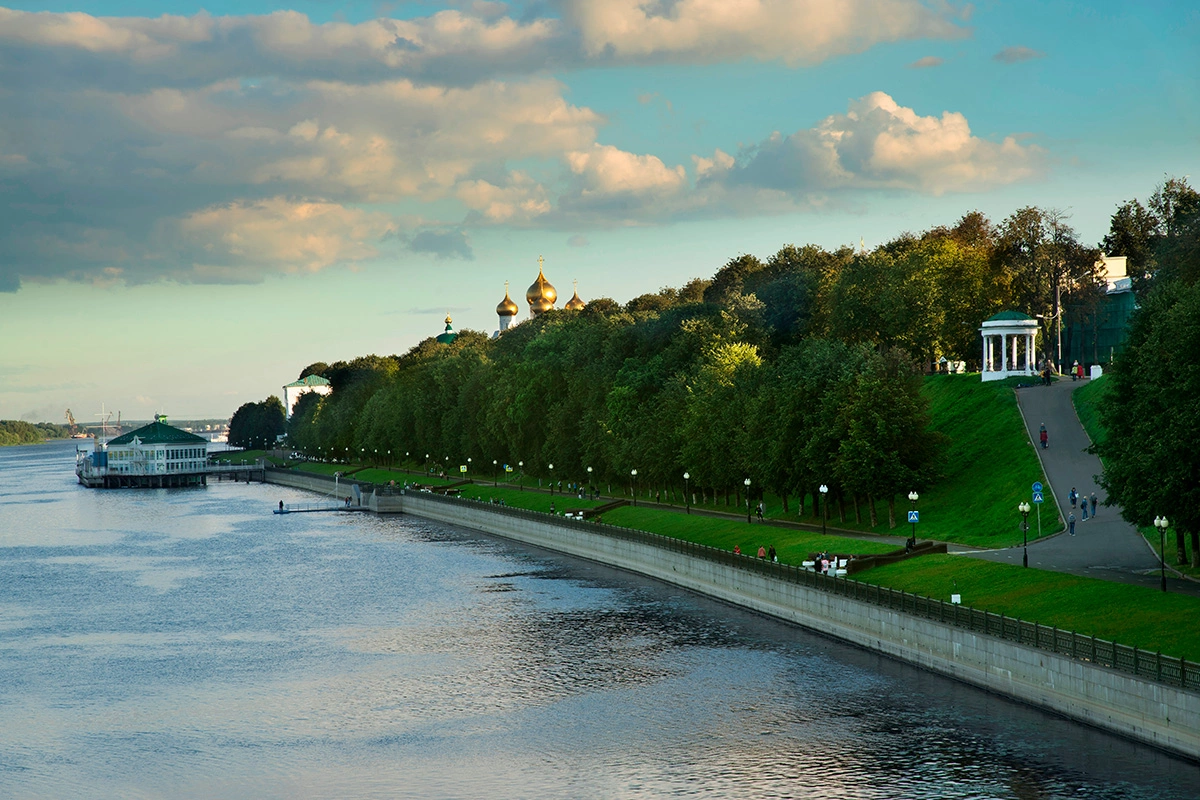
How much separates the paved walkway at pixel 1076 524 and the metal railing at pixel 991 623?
7427 millimetres

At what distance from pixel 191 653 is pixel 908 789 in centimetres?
3741

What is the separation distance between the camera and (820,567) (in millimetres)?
64312

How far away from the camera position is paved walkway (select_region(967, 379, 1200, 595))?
5434 centimetres

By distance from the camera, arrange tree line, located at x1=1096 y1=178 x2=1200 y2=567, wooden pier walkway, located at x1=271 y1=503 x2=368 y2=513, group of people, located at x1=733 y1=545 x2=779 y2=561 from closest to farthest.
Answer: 1. tree line, located at x1=1096 y1=178 x2=1200 y2=567
2. group of people, located at x1=733 y1=545 x2=779 y2=561
3. wooden pier walkway, located at x1=271 y1=503 x2=368 y2=513

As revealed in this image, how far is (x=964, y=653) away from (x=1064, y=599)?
488 cm

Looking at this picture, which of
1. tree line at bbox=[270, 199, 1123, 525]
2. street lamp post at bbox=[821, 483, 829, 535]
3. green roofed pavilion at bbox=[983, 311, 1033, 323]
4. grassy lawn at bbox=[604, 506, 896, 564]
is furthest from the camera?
green roofed pavilion at bbox=[983, 311, 1033, 323]

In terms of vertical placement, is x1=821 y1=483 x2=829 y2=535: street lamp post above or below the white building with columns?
below

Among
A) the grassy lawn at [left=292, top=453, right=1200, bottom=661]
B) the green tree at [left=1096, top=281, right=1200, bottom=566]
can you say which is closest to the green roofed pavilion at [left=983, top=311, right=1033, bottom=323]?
the grassy lawn at [left=292, top=453, right=1200, bottom=661]

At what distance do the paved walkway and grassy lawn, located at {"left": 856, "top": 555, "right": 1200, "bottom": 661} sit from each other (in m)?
1.88

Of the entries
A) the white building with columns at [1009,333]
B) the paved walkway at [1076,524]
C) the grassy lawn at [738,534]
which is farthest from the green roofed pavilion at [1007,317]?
the grassy lawn at [738,534]

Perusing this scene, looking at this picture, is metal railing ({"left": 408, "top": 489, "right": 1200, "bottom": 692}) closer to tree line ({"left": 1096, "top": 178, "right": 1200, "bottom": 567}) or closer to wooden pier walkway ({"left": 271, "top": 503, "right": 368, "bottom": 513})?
tree line ({"left": 1096, "top": 178, "right": 1200, "bottom": 567})

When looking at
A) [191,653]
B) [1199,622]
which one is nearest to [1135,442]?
[1199,622]

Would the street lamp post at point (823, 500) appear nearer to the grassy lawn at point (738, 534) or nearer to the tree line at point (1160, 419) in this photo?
the grassy lawn at point (738, 534)

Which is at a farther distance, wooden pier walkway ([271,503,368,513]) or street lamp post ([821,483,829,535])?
wooden pier walkway ([271,503,368,513])
